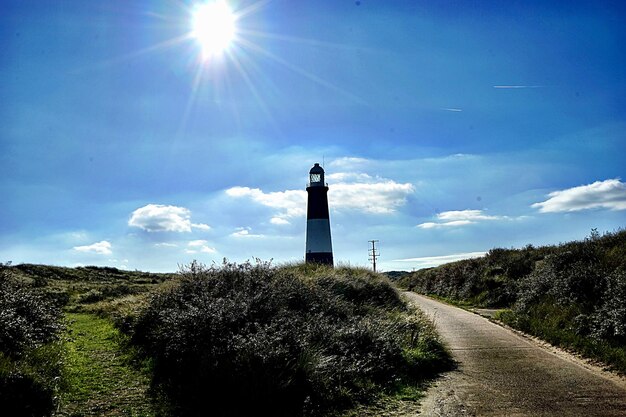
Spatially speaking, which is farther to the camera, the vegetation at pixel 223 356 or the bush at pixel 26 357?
the vegetation at pixel 223 356

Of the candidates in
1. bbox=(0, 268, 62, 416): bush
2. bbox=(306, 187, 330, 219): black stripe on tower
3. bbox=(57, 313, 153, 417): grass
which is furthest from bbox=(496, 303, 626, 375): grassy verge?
bbox=(306, 187, 330, 219): black stripe on tower

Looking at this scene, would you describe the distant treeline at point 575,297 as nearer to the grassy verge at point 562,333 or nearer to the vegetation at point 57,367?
the grassy verge at point 562,333

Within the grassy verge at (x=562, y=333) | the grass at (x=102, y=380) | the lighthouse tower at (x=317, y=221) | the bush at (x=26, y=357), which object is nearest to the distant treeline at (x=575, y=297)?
the grassy verge at (x=562, y=333)

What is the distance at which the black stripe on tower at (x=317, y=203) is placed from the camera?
32.0m

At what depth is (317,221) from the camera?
31906 millimetres

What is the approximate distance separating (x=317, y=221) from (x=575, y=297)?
1965 centimetres

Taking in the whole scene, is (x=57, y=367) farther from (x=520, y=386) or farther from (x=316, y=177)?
(x=316, y=177)

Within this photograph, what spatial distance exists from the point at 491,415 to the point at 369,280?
479 inches

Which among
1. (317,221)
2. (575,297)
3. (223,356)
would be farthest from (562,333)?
(317,221)

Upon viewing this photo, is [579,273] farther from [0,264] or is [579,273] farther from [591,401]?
[0,264]

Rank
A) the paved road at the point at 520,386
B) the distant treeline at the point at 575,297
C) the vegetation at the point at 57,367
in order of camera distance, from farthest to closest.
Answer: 1. the distant treeline at the point at 575,297
2. the paved road at the point at 520,386
3. the vegetation at the point at 57,367

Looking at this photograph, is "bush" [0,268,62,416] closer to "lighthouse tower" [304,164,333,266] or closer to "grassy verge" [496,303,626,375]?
"grassy verge" [496,303,626,375]

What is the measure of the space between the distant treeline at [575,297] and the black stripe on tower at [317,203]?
12.0 m

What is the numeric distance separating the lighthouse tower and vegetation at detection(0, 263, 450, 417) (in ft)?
54.5
